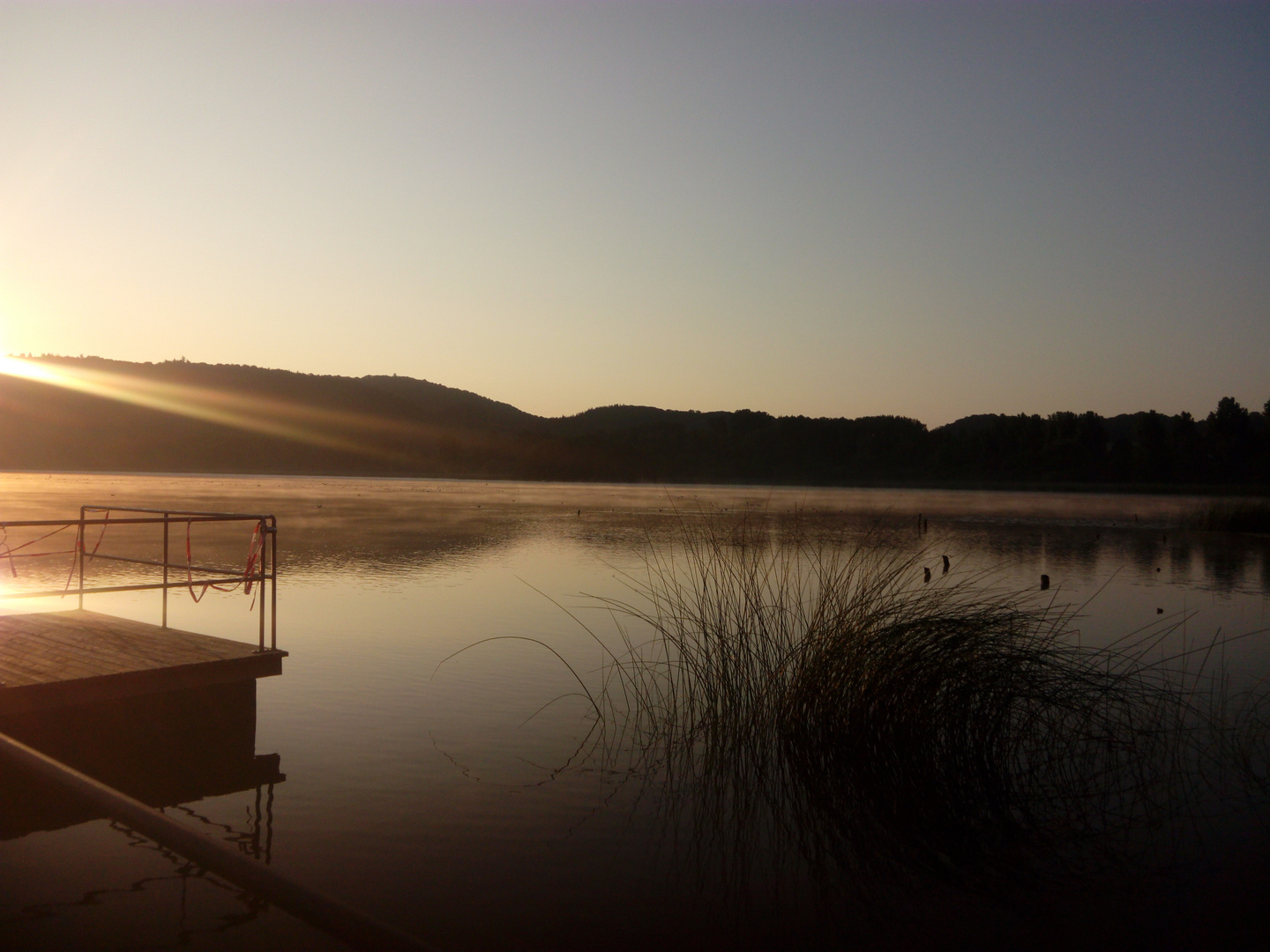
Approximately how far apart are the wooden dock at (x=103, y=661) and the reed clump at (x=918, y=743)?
345 centimetres

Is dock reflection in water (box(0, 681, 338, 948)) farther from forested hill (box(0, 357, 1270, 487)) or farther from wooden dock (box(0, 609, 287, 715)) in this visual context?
forested hill (box(0, 357, 1270, 487))

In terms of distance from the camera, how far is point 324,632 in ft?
46.7

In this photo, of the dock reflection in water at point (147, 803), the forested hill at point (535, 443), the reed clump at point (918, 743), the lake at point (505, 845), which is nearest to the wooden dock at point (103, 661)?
the dock reflection in water at point (147, 803)

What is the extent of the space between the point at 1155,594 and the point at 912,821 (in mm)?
15892

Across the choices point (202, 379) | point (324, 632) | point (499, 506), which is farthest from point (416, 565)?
point (202, 379)

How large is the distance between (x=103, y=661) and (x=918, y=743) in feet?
21.8

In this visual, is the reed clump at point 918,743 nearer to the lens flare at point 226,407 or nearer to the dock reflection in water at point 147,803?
the dock reflection in water at point 147,803

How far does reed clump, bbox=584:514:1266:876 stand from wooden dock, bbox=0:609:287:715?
11.3ft

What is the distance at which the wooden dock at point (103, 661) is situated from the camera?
7.43 meters

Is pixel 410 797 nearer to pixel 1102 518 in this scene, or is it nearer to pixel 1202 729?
pixel 1202 729

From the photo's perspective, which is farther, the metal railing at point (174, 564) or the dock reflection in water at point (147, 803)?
the metal railing at point (174, 564)

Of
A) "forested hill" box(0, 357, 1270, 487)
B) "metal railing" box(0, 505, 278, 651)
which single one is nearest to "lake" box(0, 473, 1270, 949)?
"metal railing" box(0, 505, 278, 651)

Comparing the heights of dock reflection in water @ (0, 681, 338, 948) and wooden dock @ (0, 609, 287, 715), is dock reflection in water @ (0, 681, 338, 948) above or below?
below

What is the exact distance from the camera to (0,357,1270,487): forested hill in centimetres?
10519
